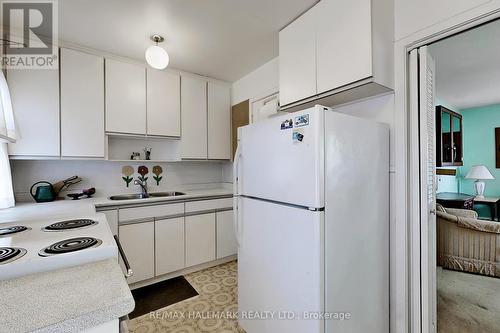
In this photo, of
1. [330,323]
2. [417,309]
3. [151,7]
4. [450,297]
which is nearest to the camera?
[330,323]

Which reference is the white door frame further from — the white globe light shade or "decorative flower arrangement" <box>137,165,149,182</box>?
"decorative flower arrangement" <box>137,165,149,182</box>

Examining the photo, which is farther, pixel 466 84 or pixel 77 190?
pixel 466 84

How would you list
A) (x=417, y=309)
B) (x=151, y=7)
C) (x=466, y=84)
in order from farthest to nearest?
(x=466, y=84), (x=151, y=7), (x=417, y=309)

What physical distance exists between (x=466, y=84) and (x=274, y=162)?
3020 mm

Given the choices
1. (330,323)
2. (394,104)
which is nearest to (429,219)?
(394,104)

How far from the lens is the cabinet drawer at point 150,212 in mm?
2309

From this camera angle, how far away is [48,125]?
218 centimetres

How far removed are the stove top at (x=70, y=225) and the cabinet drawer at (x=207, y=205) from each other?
1.34 metres

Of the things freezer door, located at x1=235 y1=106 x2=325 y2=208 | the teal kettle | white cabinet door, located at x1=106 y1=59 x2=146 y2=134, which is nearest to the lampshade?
freezer door, located at x1=235 y1=106 x2=325 y2=208

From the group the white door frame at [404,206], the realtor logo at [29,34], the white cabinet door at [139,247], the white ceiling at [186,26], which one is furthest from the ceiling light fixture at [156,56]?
the white door frame at [404,206]

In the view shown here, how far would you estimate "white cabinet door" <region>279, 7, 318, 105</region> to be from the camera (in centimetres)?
175

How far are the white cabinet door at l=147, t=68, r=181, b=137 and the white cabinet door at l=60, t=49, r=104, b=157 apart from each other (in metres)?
0.49

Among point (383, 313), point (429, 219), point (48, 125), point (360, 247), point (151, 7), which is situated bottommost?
point (383, 313)

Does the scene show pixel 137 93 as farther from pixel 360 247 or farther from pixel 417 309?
pixel 417 309
